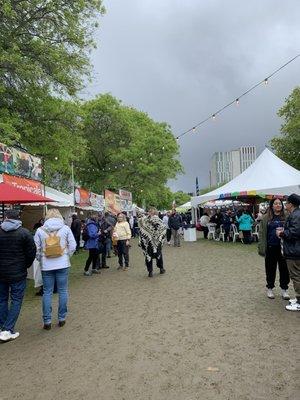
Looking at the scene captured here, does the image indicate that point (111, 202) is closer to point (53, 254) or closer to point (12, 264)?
point (53, 254)

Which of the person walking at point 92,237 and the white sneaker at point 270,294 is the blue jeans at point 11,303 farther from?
the person walking at point 92,237

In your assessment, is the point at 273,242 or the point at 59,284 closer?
the point at 59,284

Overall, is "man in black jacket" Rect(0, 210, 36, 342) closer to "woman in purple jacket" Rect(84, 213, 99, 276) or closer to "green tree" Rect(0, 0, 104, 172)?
"woman in purple jacket" Rect(84, 213, 99, 276)

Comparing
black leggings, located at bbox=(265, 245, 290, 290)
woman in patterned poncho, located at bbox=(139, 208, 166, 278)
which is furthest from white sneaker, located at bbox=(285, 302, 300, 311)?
woman in patterned poncho, located at bbox=(139, 208, 166, 278)

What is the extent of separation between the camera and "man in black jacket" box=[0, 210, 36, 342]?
604 centimetres

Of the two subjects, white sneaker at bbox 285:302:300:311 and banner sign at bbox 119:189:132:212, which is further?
banner sign at bbox 119:189:132:212

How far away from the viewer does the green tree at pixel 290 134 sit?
38.8 meters

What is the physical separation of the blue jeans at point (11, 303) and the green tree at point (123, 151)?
105 ft

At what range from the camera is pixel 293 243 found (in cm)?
668

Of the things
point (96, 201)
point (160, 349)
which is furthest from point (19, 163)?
point (96, 201)

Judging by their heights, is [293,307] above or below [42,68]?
below

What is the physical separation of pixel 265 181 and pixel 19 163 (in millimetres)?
13700

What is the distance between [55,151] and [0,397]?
15658 millimetres

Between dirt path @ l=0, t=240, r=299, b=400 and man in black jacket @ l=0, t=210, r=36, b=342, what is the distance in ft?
1.01
